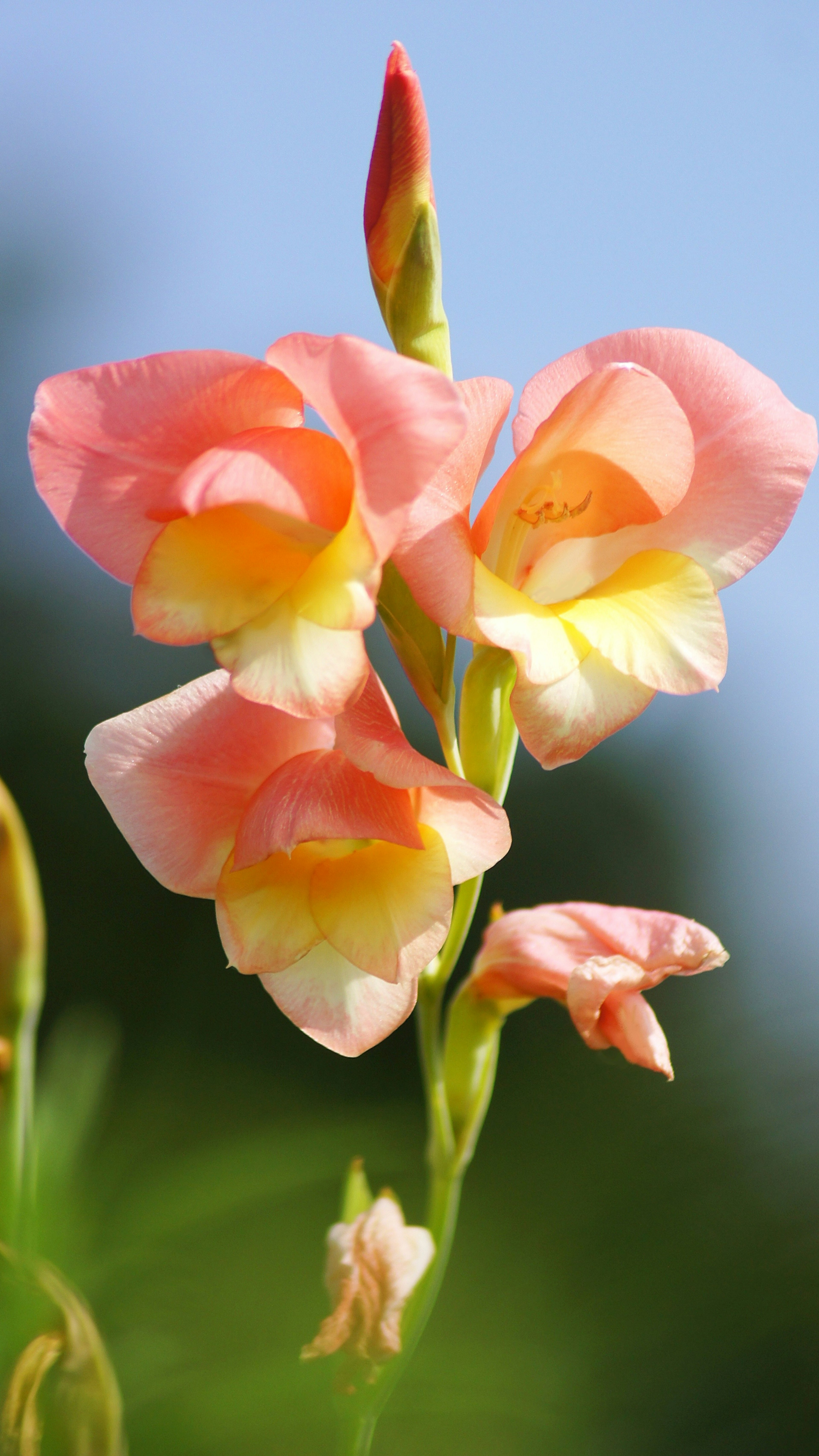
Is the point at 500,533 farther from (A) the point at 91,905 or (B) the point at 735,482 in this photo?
(A) the point at 91,905

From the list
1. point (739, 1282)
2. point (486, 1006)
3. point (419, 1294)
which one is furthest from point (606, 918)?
point (739, 1282)

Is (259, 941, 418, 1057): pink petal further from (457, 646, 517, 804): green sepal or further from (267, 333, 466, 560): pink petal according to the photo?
(267, 333, 466, 560): pink petal

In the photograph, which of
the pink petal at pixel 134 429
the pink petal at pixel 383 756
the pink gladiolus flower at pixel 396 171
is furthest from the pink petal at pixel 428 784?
the pink gladiolus flower at pixel 396 171

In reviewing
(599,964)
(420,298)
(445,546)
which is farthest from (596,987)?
(420,298)

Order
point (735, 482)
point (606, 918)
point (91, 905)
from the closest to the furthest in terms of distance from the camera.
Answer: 1. point (735, 482)
2. point (606, 918)
3. point (91, 905)

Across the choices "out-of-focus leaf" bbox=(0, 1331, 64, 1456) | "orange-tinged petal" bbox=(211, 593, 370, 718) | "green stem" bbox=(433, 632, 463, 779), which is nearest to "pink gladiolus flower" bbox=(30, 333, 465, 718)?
"orange-tinged petal" bbox=(211, 593, 370, 718)

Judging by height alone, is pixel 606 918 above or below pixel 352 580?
below

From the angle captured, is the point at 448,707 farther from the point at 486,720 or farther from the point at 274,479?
the point at 274,479

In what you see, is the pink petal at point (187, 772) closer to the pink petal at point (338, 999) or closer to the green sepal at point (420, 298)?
the pink petal at point (338, 999)
